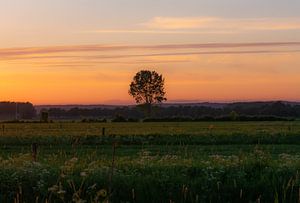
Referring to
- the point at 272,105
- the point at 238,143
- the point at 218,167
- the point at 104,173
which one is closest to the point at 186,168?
the point at 218,167

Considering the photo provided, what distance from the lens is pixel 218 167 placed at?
569 inches

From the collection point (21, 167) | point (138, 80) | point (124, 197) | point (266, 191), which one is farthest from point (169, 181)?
point (138, 80)

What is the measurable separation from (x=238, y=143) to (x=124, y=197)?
28899mm

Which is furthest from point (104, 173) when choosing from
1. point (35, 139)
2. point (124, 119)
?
point (124, 119)

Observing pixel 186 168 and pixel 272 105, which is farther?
pixel 272 105

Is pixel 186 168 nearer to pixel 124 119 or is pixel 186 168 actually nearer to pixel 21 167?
pixel 21 167

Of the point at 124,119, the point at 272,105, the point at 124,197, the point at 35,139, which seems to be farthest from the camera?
the point at 272,105

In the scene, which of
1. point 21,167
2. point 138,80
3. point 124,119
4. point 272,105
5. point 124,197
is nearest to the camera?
point 124,197

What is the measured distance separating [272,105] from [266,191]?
153 metres

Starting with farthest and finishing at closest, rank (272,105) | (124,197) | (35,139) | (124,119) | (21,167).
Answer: (272,105) → (124,119) → (35,139) → (21,167) → (124,197)

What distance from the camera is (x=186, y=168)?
1461 cm

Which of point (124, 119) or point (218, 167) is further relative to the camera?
point (124, 119)

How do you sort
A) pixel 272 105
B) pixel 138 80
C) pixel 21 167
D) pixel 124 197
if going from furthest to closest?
pixel 272 105 < pixel 138 80 < pixel 21 167 < pixel 124 197

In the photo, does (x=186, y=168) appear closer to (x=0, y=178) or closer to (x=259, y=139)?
(x=0, y=178)
